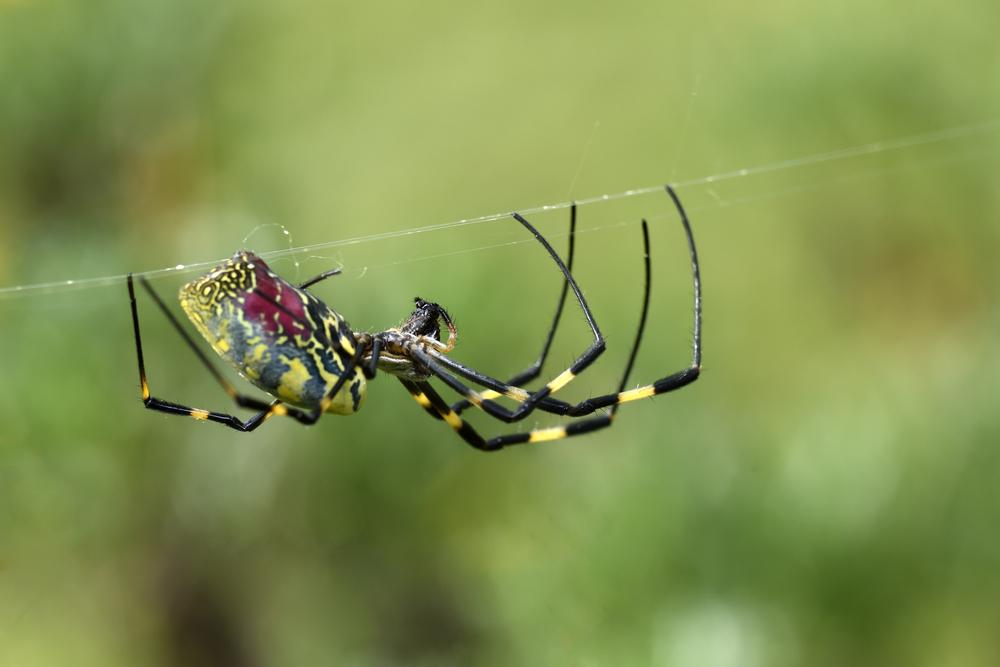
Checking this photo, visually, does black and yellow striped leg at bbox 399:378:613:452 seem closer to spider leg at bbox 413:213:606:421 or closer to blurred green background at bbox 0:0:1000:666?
spider leg at bbox 413:213:606:421

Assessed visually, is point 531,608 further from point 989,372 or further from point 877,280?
point 877,280

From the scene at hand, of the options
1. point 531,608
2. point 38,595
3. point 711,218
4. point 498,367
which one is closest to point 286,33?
point 711,218

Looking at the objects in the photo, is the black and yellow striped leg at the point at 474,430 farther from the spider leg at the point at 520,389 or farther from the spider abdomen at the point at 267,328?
the spider abdomen at the point at 267,328

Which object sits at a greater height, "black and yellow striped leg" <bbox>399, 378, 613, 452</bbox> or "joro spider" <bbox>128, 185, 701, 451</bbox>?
"joro spider" <bbox>128, 185, 701, 451</bbox>

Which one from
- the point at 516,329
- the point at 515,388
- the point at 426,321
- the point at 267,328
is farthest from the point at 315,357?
the point at 516,329

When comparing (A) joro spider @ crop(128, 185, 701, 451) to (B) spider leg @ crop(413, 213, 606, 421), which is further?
(B) spider leg @ crop(413, 213, 606, 421)

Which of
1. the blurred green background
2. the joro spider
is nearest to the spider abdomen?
the joro spider

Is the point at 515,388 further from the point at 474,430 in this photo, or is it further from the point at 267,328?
the point at 267,328
